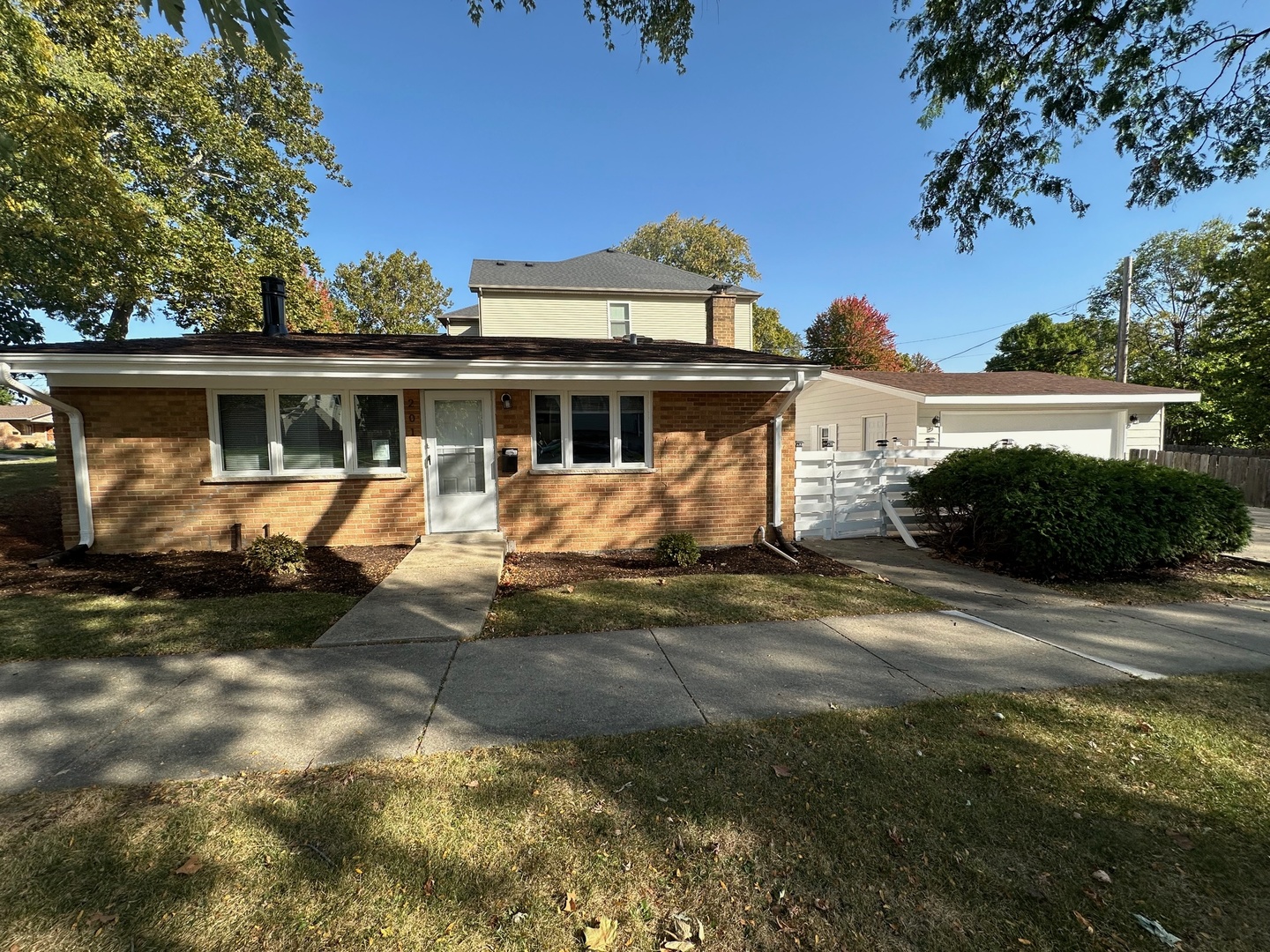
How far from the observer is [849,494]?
887cm

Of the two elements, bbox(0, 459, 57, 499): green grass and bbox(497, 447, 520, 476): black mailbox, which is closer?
bbox(497, 447, 520, 476): black mailbox

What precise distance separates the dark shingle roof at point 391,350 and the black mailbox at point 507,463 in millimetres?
1288

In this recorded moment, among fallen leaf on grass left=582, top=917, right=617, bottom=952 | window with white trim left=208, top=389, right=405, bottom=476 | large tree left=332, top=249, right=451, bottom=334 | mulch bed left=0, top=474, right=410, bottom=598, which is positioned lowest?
fallen leaf on grass left=582, top=917, right=617, bottom=952

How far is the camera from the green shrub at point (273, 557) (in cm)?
598

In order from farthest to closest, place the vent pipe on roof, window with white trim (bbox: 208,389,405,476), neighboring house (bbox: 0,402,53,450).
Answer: neighboring house (bbox: 0,402,53,450), the vent pipe on roof, window with white trim (bbox: 208,389,405,476)

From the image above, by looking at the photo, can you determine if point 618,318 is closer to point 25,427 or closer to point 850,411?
point 850,411

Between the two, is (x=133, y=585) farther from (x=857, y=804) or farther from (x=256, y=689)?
(x=857, y=804)

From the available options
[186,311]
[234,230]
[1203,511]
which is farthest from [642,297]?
[1203,511]

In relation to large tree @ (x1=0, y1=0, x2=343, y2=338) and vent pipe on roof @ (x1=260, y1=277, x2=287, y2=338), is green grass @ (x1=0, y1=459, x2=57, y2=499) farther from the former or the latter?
vent pipe on roof @ (x1=260, y1=277, x2=287, y2=338)

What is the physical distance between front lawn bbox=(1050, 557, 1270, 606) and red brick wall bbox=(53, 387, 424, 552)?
8.53 m

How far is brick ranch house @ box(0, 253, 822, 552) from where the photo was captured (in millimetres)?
6484

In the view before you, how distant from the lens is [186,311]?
1623 cm

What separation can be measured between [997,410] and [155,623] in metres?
15.9

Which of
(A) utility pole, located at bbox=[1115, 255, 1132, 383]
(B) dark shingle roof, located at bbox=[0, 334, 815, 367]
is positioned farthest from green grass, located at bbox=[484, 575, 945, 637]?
(A) utility pole, located at bbox=[1115, 255, 1132, 383]
